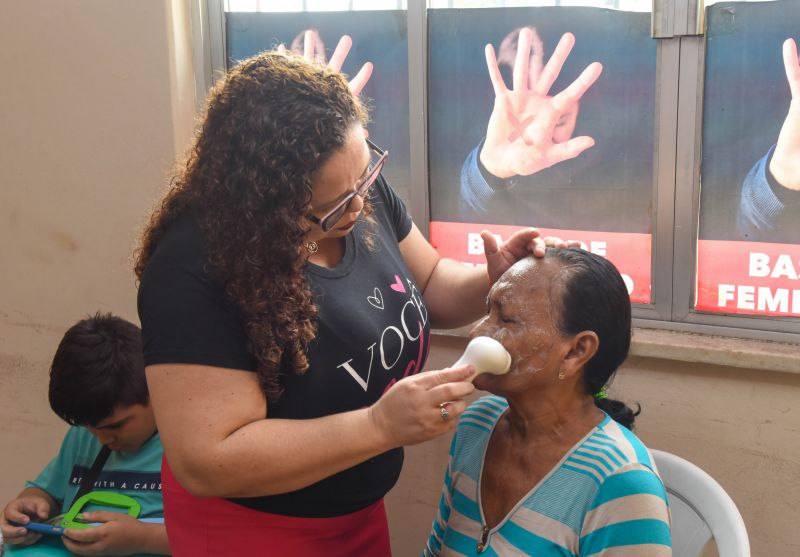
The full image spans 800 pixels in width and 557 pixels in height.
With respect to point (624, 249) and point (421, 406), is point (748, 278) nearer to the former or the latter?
point (624, 249)

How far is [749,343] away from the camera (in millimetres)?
2109

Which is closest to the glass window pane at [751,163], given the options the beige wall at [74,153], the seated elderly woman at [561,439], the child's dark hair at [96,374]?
the seated elderly woman at [561,439]

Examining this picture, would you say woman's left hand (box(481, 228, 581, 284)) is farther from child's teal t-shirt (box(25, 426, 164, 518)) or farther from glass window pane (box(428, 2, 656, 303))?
child's teal t-shirt (box(25, 426, 164, 518))

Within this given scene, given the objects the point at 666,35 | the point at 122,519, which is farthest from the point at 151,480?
the point at 666,35

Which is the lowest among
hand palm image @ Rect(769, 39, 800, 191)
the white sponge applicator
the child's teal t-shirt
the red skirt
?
the child's teal t-shirt

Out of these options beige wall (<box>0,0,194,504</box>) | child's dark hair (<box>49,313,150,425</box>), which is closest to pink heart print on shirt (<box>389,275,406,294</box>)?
child's dark hair (<box>49,313,150,425</box>)

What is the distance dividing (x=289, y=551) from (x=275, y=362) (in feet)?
1.44

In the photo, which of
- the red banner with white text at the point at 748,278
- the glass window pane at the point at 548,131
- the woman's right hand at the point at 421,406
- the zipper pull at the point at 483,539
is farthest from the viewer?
the glass window pane at the point at 548,131

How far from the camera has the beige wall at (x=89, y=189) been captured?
257 cm

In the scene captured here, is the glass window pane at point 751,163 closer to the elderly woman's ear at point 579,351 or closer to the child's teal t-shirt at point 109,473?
the elderly woman's ear at point 579,351

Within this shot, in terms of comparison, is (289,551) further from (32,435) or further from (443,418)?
(32,435)

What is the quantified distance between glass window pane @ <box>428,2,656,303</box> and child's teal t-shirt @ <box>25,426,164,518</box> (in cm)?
108

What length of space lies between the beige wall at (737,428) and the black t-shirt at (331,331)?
0.77m

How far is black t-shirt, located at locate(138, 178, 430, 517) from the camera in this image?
138cm
